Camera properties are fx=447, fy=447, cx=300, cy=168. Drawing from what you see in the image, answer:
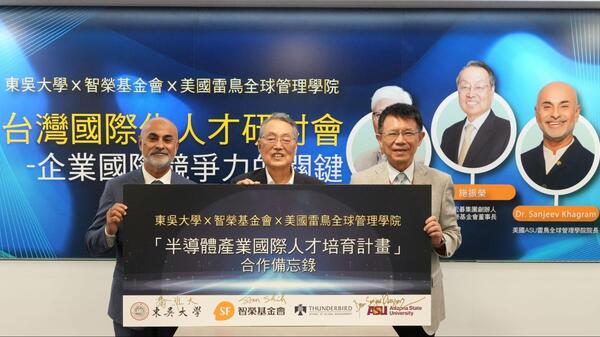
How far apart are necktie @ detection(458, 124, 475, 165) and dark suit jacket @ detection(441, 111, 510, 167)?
30 millimetres

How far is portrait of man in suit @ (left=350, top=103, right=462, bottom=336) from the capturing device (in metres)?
1.79

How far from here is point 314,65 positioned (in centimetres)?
275

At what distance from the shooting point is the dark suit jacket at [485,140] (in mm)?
2746

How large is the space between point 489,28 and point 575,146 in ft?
2.95

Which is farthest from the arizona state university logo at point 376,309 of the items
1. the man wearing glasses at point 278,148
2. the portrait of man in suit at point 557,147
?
the portrait of man in suit at point 557,147

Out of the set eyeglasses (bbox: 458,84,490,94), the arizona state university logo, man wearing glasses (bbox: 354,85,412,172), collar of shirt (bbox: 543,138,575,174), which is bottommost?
the arizona state university logo

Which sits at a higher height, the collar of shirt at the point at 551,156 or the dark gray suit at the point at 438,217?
the collar of shirt at the point at 551,156

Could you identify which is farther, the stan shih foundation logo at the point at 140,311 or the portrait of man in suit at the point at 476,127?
the portrait of man in suit at the point at 476,127

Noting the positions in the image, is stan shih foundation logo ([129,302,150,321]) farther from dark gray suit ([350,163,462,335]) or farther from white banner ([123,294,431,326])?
Answer: dark gray suit ([350,163,462,335])

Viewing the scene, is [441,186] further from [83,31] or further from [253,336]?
[83,31]

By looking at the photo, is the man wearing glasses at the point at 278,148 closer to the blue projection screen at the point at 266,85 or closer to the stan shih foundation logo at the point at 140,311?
the stan shih foundation logo at the point at 140,311
